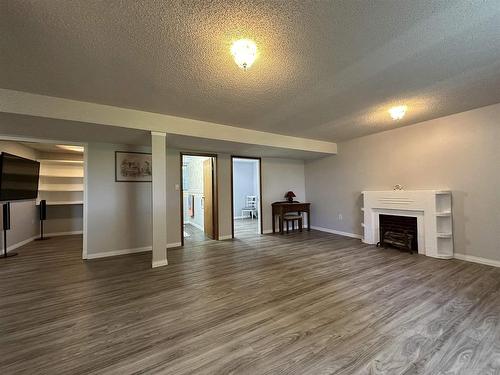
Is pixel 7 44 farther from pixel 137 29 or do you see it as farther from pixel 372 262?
pixel 372 262

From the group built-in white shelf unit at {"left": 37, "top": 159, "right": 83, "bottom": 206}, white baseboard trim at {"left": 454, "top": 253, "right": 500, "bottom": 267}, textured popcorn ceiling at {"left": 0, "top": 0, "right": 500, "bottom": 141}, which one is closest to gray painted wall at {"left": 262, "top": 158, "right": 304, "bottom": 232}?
textured popcorn ceiling at {"left": 0, "top": 0, "right": 500, "bottom": 141}

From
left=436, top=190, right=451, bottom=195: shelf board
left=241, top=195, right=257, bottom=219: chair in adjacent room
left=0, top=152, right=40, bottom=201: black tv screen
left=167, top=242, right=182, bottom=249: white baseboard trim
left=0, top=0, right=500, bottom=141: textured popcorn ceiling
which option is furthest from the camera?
left=241, top=195, right=257, bottom=219: chair in adjacent room

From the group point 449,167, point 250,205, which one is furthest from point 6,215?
point 449,167

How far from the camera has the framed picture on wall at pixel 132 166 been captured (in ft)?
13.8

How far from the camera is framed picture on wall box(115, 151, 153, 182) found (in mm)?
4211

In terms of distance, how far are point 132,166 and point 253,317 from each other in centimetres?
368

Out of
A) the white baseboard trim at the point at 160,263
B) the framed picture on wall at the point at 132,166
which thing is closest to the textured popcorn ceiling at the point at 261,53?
the framed picture on wall at the point at 132,166

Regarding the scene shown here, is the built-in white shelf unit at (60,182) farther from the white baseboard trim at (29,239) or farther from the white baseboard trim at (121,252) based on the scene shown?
the white baseboard trim at (121,252)

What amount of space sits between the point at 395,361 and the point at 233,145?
3.77 m

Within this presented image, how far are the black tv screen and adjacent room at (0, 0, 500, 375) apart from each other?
34 mm

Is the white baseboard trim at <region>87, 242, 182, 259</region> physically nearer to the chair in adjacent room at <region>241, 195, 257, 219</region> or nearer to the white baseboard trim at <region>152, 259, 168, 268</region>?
the white baseboard trim at <region>152, 259, 168, 268</region>

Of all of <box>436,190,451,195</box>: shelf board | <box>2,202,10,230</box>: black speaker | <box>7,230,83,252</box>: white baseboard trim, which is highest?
<box>436,190,451,195</box>: shelf board

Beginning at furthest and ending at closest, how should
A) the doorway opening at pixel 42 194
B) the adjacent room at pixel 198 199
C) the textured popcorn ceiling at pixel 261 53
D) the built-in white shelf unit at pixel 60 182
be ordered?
the built-in white shelf unit at pixel 60 182, the adjacent room at pixel 198 199, the doorway opening at pixel 42 194, the textured popcorn ceiling at pixel 261 53

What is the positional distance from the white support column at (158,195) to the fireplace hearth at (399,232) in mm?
4090
